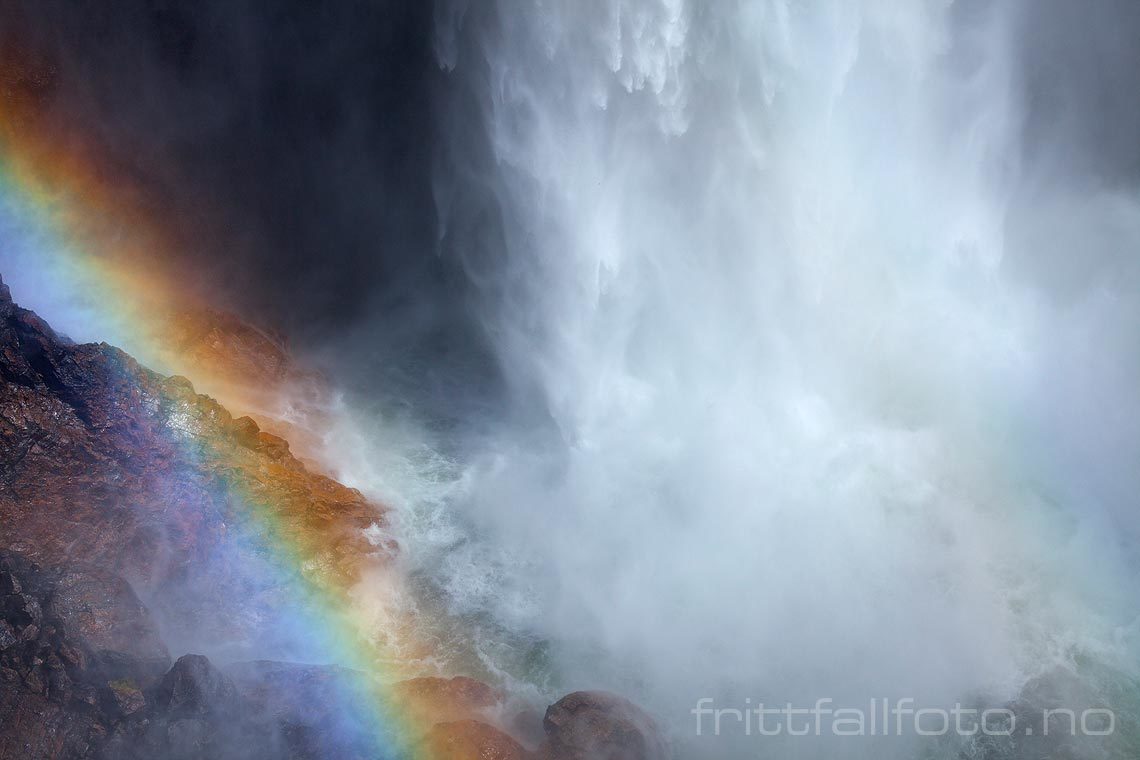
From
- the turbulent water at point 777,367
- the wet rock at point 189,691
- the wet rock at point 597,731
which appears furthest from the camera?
the turbulent water at point 777,367

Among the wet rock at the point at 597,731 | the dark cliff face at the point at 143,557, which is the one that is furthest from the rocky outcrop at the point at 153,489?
the wet rock at the point at 597,731

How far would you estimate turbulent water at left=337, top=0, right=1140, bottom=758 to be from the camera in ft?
42.4

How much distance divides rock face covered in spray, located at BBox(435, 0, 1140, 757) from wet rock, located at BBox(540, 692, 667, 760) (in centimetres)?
162

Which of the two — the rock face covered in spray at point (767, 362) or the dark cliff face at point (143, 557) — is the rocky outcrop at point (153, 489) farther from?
the rock face covered in spray at point (767, 362)

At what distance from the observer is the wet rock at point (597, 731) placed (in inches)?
378

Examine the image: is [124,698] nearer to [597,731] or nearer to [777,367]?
[597,731]

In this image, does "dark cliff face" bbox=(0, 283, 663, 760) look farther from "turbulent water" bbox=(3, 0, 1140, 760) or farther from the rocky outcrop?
"turbulent water" bbox=(3, 0, 1140, 760)

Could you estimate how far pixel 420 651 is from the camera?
1204 centimetres

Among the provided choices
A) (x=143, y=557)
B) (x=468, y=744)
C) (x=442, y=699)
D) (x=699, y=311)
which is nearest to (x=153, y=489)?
(x=143, y=557)

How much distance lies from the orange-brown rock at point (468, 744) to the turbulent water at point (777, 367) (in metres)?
1.96

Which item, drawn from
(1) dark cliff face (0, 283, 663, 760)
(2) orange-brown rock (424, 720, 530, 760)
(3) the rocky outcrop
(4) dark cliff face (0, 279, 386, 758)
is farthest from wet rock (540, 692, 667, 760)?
(3) the rocky outcrop

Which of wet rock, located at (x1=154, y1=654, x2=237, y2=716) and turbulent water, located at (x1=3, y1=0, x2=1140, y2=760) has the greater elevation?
turbulent water, located at (x1=3, y1=0, x2=1140, y2=760)

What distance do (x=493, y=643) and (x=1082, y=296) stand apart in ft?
60.9

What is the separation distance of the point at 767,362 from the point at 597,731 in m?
11.2
